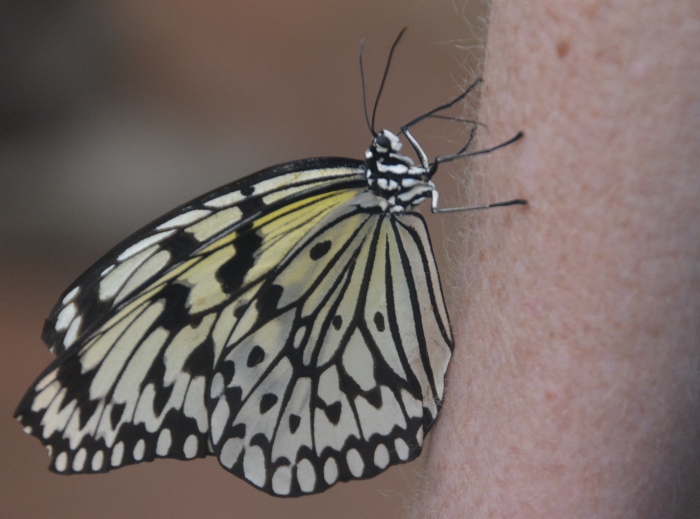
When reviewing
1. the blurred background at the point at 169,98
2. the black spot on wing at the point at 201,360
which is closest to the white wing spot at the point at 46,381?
the black spot on wing at the point at 201,360

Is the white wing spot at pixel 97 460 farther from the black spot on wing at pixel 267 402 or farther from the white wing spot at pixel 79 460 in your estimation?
the black spot on wing at pixel 267 402

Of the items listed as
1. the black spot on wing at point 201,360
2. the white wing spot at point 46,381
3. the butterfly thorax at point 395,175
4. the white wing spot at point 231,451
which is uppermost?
the butterfly thorax at point 395,175

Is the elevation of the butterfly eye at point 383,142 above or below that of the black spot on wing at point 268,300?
above

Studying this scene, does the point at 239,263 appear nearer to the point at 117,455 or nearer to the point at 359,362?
the point at 359,362

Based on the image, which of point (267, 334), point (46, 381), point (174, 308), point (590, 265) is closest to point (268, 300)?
point (267, 334)

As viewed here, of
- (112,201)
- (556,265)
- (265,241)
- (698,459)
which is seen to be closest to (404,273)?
(265,241)

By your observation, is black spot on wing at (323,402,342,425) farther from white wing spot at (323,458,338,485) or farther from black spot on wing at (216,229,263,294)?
black spot on wing at (216,229,263,294)

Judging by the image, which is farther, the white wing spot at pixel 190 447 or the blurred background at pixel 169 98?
the blurred background at pixel 169 98

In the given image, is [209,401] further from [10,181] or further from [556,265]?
[10,181]
